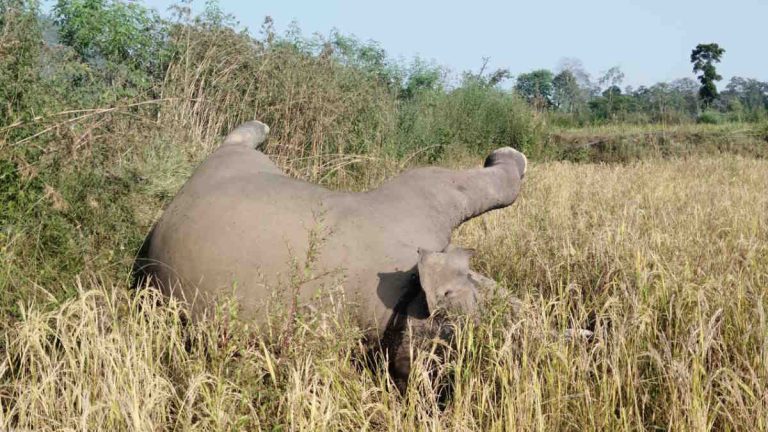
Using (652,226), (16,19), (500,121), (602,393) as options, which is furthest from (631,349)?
(500,121)

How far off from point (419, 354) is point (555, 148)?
1220cm

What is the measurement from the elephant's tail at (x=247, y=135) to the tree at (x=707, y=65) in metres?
30.2

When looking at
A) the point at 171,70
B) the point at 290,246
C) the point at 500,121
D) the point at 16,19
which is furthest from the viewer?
the point at 500,121

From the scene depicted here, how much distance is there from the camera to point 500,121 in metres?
13.8

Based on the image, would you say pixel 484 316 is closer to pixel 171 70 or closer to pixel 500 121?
pixel 171 70

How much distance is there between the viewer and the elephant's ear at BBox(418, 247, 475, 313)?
295cm

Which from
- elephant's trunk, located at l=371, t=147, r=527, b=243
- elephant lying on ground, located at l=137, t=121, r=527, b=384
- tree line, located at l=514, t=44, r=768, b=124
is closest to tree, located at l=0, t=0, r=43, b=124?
elephant lying on ground, located at l=137, t=121, r=527, b=384

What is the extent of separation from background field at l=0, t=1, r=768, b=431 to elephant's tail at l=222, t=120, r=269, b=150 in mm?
498

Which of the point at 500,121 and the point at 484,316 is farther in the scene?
the point at 500,121

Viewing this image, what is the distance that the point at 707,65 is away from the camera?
3198 centimetres

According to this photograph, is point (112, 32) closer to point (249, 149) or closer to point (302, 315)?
point (249, 149)

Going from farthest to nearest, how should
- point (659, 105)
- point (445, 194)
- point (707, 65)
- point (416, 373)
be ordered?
point (707, 65) → point (659, 105) → point (445, 194) → point (416, 373)

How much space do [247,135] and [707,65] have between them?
31.1 meters

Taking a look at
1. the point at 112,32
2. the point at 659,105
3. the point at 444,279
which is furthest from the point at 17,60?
the point at 659,105
